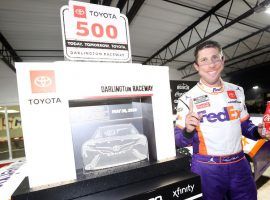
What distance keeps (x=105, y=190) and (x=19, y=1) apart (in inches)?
226

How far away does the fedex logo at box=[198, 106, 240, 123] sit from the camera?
1727mm

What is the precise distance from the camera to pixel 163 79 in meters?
1.21

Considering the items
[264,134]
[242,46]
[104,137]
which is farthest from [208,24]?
[104,137]

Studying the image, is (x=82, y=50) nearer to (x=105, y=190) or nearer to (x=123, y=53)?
(x=123, y=53)

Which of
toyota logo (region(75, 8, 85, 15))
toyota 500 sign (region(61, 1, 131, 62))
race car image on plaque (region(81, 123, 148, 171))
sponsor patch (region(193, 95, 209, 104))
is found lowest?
race car image on plaque (region(81, 123, 148, 171))

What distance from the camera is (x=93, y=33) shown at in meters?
1.20

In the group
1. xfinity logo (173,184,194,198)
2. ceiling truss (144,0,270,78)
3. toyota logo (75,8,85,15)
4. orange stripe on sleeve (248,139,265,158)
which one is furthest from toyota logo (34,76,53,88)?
ceiling truss (144,0,270,78)

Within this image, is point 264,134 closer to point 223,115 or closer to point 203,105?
point 223,115

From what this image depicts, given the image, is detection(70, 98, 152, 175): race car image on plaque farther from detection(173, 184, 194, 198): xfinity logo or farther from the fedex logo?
the fedex logo

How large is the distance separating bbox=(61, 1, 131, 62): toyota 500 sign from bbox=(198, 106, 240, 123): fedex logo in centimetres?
88

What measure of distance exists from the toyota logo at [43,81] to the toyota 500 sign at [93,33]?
20cm

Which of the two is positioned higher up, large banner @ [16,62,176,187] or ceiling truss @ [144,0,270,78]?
ceiling truss @ [144,0,270,78]

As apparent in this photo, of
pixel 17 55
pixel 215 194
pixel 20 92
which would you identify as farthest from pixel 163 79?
pixel 17 55

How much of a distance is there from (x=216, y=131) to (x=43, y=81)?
1364 millimetres
